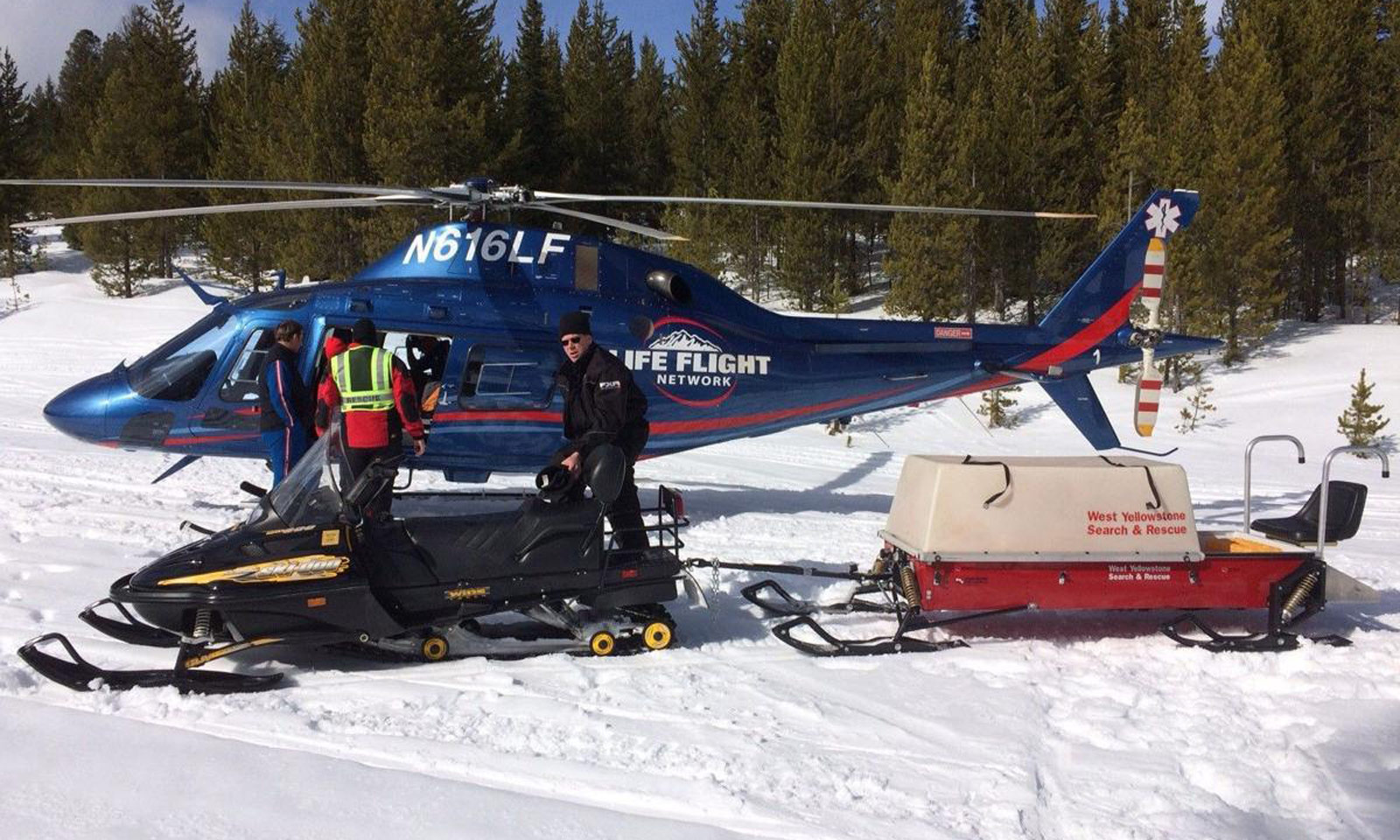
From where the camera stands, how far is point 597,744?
3.86m

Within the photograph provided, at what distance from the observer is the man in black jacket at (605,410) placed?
5152 mm

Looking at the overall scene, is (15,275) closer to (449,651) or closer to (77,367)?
(77,367)

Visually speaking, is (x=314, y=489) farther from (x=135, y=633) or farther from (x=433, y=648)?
(x=135, y=633)

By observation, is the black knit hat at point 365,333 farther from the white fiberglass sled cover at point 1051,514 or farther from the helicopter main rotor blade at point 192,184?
the white fiberglass sled cover at point 1051,514

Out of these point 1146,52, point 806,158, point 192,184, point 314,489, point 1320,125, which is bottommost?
point 314,489

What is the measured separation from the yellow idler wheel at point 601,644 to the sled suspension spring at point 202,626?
1.74 m

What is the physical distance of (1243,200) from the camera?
22656 mm

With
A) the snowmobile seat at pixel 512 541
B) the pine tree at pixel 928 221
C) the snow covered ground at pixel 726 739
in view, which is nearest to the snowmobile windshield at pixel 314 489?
the snowmobile seat at pixel 512 541

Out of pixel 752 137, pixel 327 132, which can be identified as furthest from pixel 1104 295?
pixel 327 132

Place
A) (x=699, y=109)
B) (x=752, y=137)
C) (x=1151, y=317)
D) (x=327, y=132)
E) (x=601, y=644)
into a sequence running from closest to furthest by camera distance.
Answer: (x=601, y=644)
(x=1151, y=317)
(x=327, y=132)
(x=752, y=137)
(x=699, y=109)

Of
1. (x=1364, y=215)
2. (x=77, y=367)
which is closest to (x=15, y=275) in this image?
(x=77, y=367)

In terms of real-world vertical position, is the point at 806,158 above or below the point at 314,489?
above

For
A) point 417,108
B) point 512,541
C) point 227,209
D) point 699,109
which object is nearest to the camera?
point 512,541

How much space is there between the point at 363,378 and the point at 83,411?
345 centimetres
